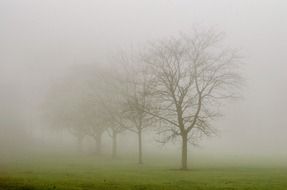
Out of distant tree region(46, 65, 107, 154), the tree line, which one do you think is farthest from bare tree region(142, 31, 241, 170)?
distant tree region(46, 65, 107, 154)

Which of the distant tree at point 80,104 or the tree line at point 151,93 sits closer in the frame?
the tree line at point 151,93

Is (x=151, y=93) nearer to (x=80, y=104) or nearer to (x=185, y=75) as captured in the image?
(x=185, y=75)

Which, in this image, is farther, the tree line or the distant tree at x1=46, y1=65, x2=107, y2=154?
the distant tree at x1=46, y1=65, x2=107, y2=154

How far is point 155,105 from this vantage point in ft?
152

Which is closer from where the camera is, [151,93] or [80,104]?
[151,93]

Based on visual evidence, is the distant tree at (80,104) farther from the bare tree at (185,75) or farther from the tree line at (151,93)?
the bare tree at (185,75)

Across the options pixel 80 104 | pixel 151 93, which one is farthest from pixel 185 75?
pixel 80 104

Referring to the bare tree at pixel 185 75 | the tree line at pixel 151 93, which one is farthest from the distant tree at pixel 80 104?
the bare tree at pixel 185 75

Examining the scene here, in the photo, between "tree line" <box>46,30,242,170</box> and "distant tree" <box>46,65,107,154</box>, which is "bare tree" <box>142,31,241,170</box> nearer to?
"tree line" <box>46,30,242,170</box>

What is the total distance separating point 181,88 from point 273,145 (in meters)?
93.9

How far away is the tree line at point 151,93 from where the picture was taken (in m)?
44.6

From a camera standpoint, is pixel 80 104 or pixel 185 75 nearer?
pixel 185 75

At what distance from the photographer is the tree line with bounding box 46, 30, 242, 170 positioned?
1757 inches

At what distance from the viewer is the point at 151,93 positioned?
1741 inches
